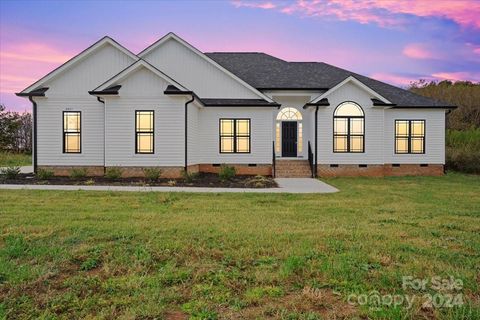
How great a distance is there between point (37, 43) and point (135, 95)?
407 inches

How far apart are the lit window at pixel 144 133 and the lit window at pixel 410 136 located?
532 inches

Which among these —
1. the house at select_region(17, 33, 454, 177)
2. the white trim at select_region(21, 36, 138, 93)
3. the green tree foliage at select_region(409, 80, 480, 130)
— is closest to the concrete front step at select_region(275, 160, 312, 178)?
the house at select_region(17, 33, 454, 177)

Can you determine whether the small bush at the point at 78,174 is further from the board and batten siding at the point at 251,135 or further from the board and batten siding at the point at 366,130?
the board and batten siding at the point at 366,130

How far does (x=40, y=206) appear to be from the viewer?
9.95 metres

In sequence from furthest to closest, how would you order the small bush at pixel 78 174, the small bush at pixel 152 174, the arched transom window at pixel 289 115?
the arched transom window at pixel 289 115
the small bush at pixel 78 174
the small bush at pixel 152 174

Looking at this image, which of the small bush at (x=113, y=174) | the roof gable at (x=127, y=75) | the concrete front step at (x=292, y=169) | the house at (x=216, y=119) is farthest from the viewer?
the concrete front step at (x=292, y=169)

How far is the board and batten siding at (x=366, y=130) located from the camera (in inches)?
834

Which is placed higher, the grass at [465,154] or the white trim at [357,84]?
the white trim at [357,84]

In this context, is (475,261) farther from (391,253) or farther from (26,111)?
(26,111)

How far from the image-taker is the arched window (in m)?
21.3

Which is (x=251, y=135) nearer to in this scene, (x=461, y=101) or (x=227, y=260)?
(x=227, y=260)

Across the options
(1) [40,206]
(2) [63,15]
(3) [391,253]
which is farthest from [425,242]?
(2) [63,15]

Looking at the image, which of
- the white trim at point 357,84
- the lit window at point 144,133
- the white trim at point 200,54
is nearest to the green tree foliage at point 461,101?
the white trim at point 357,84

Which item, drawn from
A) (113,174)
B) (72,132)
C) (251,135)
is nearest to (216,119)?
(251,135)
